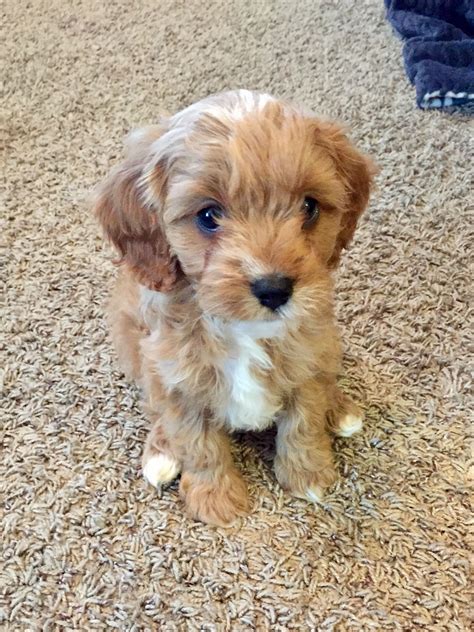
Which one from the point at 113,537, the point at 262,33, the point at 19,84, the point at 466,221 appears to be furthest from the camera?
the point at 262,33

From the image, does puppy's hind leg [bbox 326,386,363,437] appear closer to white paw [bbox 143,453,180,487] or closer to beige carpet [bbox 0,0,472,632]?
beige carpet [bbox 0,0,472,632]

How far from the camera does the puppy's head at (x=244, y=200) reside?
1.25m

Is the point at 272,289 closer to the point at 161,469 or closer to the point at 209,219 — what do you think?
the point at 209,219

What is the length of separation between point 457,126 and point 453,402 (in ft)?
3.85

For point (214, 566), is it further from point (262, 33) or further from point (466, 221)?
point (262, 33)

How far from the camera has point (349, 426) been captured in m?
1.82

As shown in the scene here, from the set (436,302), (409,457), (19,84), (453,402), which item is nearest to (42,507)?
(409,457)

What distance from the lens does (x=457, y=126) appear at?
2643 millimetres

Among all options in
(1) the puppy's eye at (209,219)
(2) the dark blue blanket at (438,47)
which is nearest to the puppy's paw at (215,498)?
(1) the puppy's eye at (209,219)

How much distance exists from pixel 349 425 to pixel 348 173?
0.65 metres

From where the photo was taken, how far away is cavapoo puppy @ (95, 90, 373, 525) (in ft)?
4.16

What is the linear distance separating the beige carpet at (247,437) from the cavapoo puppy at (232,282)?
0.32 feet

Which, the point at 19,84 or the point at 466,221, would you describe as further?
the point at 19,84

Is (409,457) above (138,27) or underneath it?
underneath
